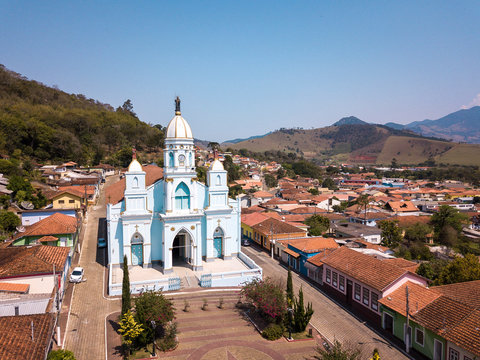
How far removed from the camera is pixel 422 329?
18.4 m

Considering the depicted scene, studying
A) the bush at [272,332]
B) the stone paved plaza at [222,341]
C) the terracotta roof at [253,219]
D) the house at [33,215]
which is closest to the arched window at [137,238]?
the stone paved plaza at [222,341]

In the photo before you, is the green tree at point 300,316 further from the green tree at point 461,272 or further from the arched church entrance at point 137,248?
the arched church entrance at point 137,248

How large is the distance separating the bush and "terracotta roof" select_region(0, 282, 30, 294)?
14.5 m

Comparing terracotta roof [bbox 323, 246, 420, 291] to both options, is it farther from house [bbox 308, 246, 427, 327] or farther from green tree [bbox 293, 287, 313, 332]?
green tree [bbox 293, 287, 313, 332]

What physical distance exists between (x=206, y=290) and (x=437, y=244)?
36.7 m

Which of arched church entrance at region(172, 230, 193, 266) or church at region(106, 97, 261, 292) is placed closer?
church at region(106, 97, 261, 292)

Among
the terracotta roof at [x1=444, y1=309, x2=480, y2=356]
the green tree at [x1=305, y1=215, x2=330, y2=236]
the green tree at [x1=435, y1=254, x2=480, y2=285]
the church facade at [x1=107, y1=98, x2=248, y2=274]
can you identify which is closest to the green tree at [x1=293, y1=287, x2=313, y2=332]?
the terracotta roof at [x1=444, y1=309, x2=480, y2=356]

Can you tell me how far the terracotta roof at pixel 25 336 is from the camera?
47.1ft

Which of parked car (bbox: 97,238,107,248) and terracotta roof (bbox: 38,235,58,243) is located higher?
terracotta roof (bbox: 38,235,58,243)

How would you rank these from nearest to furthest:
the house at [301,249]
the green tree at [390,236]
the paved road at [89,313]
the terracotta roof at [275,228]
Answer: the paved road at [89,313] < the house at [301,249] < the terracotta roof at [275,228] < the green tree at [390,236]

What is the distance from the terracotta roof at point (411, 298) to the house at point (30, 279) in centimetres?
1899

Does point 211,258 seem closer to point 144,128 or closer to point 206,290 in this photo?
point 206,290

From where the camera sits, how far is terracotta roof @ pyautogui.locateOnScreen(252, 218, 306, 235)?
3792 centimetres

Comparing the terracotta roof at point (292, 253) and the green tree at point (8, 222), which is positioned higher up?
the green tree at point (8, 222)
